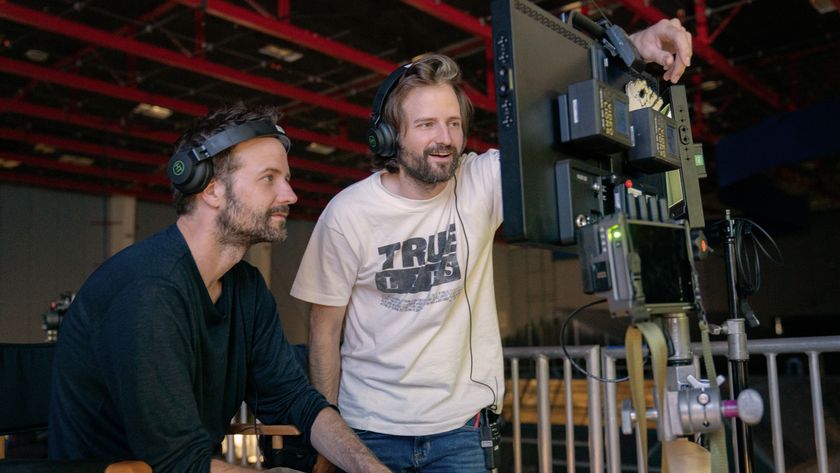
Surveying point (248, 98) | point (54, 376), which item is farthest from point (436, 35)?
point (54, 376)

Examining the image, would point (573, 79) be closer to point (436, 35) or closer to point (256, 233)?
point (256, 233)

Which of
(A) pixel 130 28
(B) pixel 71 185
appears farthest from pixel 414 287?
(B) pixel 71 185

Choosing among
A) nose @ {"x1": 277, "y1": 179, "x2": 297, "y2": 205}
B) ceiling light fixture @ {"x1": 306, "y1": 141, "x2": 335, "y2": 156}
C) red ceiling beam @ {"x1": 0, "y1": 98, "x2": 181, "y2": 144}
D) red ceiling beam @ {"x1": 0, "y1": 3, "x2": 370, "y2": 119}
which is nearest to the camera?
nose @ {"x1": 277, "y1": 179, "x2": 297, "y2": 205}

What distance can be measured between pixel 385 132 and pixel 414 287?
44 centimetres

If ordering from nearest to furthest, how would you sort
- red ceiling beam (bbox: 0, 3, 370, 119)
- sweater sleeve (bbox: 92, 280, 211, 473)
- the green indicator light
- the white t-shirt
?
the green indicator light
sweater sleeve (bbox: 92, 280, 211, 473)
the white t-shirt
red ceiling beam (bbox: 0, 3, 370, 119)

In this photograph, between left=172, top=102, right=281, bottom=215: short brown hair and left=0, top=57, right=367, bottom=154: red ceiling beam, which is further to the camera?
left=0, top=57, right=367, bottom=154: red ceiling beam

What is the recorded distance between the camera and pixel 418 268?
6.37 feet

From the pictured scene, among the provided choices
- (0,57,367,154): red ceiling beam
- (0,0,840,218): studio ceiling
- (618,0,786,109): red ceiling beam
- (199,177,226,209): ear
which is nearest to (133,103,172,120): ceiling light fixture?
(0,0,840,218): studio ceiling

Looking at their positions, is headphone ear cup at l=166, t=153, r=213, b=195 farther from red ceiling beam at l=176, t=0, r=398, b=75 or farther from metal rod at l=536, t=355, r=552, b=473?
red ceiling beam at l=176, t=0, r=398, b=75

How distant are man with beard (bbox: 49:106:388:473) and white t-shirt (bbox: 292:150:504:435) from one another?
150mm

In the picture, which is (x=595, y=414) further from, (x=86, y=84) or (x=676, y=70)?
(x=86, y=84)

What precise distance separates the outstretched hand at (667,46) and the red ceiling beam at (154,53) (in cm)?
673

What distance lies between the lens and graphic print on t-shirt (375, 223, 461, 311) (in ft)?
6.33

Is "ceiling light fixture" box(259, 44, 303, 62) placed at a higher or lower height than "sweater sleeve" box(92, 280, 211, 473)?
higher
